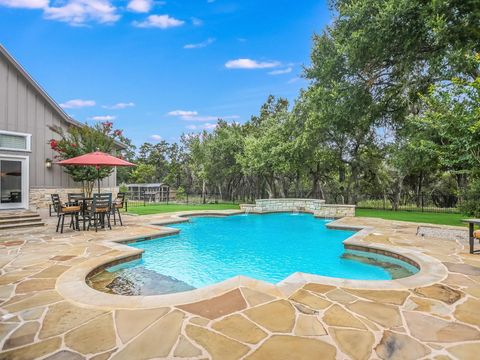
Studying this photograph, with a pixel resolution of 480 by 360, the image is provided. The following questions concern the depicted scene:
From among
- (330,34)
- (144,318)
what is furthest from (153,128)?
(144,318)

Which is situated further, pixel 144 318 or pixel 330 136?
pixel 330 136


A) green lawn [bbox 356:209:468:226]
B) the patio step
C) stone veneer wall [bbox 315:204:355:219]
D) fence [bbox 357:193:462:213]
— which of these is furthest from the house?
fence [bbox 357:193:462:213]

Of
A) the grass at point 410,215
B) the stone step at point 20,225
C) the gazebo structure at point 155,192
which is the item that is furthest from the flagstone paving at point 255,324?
the gazebo structure at point 155,192

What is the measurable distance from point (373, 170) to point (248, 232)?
12496mm

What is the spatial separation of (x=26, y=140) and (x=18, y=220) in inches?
177

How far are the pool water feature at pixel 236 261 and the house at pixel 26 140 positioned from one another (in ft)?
24.6

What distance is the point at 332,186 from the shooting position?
22.9m

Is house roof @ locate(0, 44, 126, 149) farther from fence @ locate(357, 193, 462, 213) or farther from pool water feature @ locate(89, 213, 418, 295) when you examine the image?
fence @ locate(357, 193, 462, 213)

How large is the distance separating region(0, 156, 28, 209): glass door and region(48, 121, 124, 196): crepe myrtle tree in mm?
1486

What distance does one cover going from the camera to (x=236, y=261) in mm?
6410

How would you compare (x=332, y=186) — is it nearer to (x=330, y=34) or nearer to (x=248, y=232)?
(x=330, y=34)

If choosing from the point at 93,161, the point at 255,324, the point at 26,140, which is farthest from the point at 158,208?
the point at 255,324

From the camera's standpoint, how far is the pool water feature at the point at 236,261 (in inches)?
190

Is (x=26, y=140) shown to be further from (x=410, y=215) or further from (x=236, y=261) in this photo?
(x=410, y=215)
